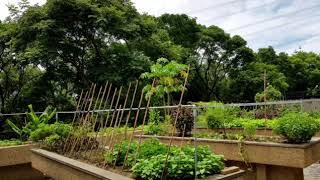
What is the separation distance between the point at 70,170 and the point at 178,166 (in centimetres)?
220

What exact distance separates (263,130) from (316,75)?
27053 millimetres

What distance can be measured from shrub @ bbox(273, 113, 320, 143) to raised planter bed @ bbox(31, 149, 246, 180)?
7.91ft

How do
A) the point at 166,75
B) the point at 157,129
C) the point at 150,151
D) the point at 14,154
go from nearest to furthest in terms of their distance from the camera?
the point at 150,151 < the point at 14,154 < the point at 157,129 < the point at 166,75

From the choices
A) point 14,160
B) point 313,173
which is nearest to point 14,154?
point 14,160

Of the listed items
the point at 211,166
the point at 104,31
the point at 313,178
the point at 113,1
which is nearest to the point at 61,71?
the point at 104,31

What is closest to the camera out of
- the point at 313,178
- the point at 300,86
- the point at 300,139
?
the point at 300,139

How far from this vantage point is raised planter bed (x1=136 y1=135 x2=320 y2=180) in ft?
21.8

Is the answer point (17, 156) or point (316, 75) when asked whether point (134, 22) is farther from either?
point (316, 75)

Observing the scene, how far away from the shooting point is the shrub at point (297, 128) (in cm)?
684

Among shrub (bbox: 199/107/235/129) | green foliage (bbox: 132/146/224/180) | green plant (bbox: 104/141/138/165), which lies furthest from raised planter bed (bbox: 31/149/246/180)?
shrub (bbox: 199/107/235/129)

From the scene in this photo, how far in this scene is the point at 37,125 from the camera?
31.2 feet

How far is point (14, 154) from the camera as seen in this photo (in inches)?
353

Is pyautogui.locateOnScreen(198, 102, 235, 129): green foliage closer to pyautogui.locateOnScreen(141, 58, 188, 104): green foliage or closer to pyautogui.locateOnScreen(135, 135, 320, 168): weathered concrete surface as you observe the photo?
pyautogui.locateOnScreen(135, 135, 320, 168): weathered concrete surface

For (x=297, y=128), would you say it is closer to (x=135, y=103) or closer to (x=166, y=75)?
(x=166, y=75)
